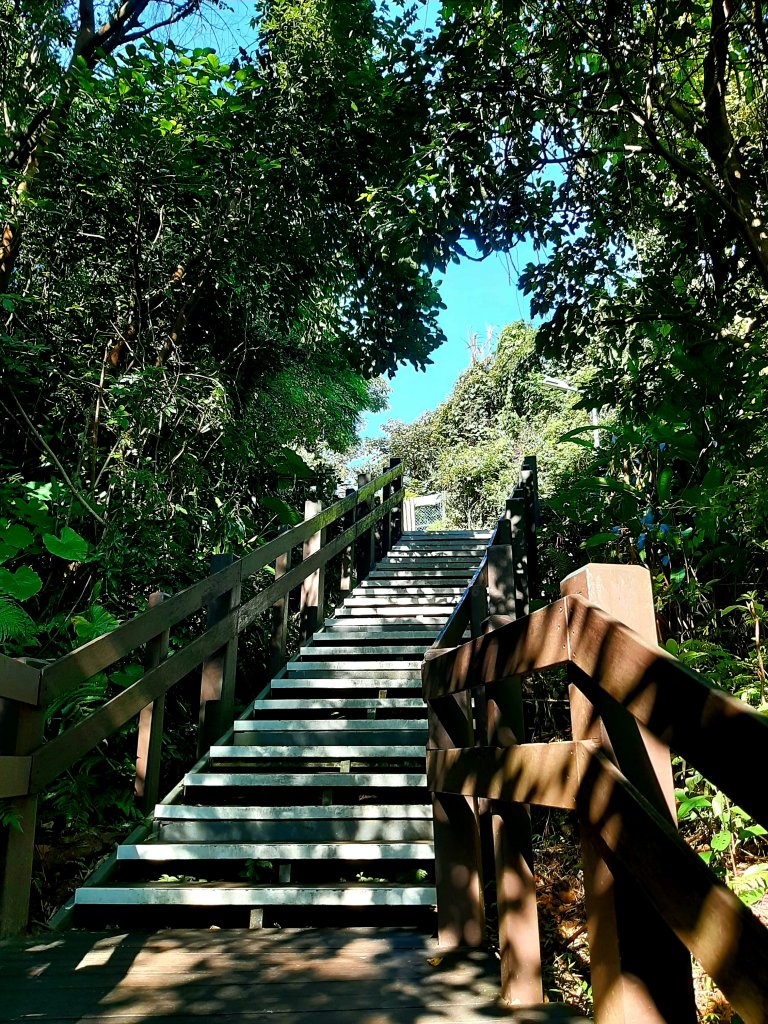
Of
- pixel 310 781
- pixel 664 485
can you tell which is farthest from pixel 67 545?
pixel 664 485

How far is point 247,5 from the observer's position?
8.52 meters

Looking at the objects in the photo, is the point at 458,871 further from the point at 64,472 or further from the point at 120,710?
the point at 64,472

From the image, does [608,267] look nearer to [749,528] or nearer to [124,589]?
[749,528]

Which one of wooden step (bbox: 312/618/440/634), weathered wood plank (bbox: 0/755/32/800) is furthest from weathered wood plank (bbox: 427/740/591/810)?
wooden step (bbox: 312/618/440/634)

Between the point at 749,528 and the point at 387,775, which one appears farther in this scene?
the point at 749,528

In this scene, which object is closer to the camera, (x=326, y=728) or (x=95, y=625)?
(x=326, y=728)

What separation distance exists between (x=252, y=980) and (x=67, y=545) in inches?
147

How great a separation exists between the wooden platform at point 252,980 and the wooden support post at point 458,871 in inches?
2.9

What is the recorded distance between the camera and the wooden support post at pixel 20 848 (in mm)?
2850

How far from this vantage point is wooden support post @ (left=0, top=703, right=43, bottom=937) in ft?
9.35

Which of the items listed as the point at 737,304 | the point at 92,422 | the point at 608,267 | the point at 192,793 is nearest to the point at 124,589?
the point at 92,422

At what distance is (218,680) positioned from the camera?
199 inches

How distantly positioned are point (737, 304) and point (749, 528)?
4.76 ft

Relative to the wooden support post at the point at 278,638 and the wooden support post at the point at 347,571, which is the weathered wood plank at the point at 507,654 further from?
the wooden support post at the point at 347,571
